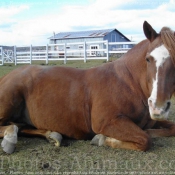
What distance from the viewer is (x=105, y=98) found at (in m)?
4.27

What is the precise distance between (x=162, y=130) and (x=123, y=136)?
2.96ft

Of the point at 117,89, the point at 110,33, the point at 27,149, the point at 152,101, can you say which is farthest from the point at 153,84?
the point at 110,33

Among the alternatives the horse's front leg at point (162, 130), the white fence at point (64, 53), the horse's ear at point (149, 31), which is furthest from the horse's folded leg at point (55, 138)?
the white fence at point (64, 53)

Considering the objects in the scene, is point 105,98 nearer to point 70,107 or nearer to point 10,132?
point 70,107

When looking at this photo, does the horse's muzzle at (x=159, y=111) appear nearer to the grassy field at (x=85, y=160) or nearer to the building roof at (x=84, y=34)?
the grassy field at (x=85, y=160)

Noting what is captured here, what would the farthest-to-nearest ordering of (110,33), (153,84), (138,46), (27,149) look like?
1. (110,33)
2. (138,46)
3. (27,149)
4. (153,84)

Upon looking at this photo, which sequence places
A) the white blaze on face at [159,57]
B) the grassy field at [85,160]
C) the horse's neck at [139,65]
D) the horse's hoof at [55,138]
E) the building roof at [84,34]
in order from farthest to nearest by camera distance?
the building roof at [84,34], the horse's hoof at [55,138], the horse's neck at [139,65], the white blaze on face at [159,57], the grassy field at [85,160]

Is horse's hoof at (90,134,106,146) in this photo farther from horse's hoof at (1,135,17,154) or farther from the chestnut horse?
horse's hoof at (1,135,17,154)

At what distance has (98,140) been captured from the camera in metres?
4.20

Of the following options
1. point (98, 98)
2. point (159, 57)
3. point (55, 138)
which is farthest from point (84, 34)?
point (159, 57)

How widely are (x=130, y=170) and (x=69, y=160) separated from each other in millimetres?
764

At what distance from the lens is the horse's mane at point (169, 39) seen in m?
3.48

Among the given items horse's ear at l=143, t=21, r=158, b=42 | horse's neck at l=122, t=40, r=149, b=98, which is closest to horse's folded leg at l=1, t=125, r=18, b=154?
horse's neck at l=122, t=40, r=149, b=98

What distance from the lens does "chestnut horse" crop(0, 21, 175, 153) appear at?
368 cm
